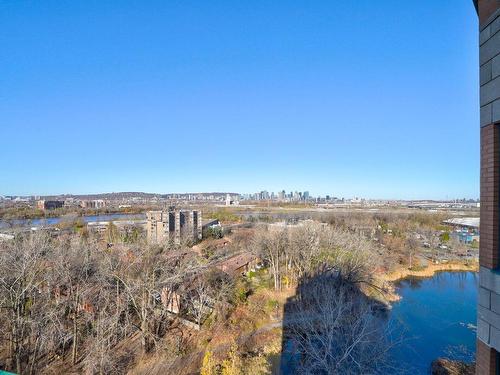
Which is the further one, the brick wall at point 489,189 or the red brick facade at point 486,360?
the red brick facade at point 486,360

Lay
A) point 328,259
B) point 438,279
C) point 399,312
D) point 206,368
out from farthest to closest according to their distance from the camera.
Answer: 1. point 438,279
2. point 328,259
3. point 399,312
4. point 206,368

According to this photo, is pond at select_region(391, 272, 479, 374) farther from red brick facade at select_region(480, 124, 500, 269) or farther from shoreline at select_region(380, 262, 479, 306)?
red brick facade at select_region(480, 124, 500, 269)

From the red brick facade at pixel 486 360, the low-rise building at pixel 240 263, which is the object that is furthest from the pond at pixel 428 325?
the red brick facade at pixel 486 360

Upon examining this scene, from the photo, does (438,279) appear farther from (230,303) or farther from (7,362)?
(7,362)

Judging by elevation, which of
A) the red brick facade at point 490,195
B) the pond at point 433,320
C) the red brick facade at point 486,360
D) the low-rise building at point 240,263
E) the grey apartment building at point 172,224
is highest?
the red brick facade at point 490,195

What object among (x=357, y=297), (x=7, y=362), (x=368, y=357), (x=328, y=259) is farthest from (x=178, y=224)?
(x=368, y=357)

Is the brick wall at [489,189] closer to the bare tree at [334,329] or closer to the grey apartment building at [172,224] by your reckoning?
the bare tree at [334,329]

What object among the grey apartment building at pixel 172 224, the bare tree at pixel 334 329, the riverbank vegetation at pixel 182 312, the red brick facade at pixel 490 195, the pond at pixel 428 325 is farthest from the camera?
the grey apartment building at pixel 172 224

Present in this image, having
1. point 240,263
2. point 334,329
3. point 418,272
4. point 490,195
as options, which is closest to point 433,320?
point 334,329

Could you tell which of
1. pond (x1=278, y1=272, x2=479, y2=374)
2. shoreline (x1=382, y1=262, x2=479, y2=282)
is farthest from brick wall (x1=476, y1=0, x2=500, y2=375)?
shoreline (x1=382, y1=262, x2=479, y2=282)
